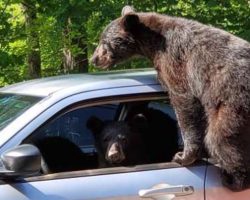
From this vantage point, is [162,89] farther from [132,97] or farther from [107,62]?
[107,62]

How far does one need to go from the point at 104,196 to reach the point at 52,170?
55cm

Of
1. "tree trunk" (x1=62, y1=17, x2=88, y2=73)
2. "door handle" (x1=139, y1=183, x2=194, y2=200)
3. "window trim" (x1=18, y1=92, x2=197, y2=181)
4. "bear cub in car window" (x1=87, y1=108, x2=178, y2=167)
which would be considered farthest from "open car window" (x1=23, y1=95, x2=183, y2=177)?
"tree trunk" (x1=62, y1=17, x2=88, y2=73)

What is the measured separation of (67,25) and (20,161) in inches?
271

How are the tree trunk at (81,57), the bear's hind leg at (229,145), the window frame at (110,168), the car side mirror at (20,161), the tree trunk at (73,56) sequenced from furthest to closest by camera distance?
the tree trunk at (81,57)
the tree trunk at (73,56)
the bear's hind leg at (229,145)
the window frame at (110,168)
the car side mirror at (20,161)

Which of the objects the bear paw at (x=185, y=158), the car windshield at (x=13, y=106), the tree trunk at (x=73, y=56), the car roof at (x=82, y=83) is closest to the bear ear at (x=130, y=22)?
the car roof at (x=82, y=83)

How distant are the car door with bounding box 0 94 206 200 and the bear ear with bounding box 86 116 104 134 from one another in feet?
0.81

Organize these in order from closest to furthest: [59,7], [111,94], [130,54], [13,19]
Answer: [111,94]
[130,54]
[59,7]
[13,19]

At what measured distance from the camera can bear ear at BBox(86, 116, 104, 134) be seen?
14.0 feet

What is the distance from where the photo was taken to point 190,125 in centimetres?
393

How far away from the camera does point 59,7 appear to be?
9.59 metres

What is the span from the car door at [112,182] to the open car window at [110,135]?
0.24 meters

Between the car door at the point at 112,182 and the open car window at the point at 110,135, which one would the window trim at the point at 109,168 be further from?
the open car window at the point at 110,135

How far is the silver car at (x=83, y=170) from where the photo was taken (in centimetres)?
347

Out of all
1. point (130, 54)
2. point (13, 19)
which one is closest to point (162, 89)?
point (130, 54)
